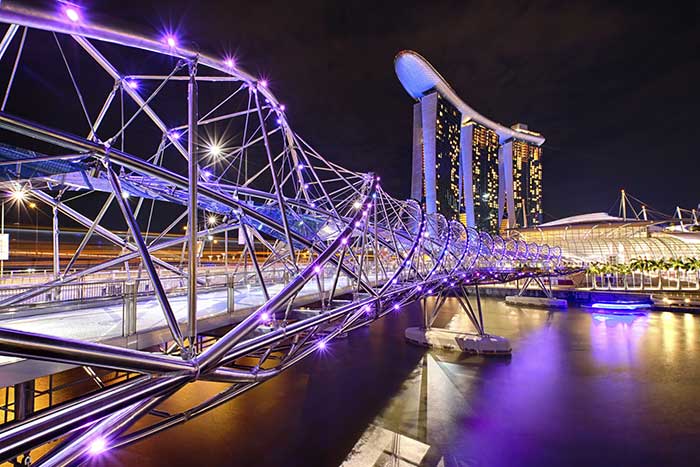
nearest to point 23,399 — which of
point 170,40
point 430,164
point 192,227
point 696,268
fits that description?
point 192,227

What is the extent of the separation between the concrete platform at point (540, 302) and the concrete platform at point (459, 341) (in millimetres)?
30777

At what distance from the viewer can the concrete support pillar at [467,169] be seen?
137 m

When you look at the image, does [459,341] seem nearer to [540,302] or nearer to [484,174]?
[540,302]

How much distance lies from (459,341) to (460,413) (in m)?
12.4

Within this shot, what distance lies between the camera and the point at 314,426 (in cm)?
1834

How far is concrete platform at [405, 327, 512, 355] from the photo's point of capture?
30.2 m

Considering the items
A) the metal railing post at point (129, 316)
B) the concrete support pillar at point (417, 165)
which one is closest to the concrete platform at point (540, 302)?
the concrete support pillar at point (417, 165)

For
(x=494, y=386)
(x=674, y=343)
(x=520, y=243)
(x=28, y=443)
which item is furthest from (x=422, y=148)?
(x=28, y=443)

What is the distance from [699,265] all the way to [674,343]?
41.3m

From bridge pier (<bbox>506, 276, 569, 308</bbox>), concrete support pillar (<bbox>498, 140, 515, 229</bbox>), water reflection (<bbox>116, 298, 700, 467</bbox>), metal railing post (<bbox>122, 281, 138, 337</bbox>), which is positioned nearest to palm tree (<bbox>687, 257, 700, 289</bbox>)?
bridge pier (<bbox>506, 276, 569, 308</bbox>)

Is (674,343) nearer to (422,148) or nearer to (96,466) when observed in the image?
(96,466)

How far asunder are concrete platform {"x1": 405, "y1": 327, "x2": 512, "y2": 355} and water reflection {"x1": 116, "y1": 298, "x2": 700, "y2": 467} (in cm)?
116

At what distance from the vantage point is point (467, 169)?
452 ft

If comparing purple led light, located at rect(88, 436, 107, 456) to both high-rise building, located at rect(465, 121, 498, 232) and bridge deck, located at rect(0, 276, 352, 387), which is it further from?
high-rise building, located at rect(465, 121, 498, 232)
